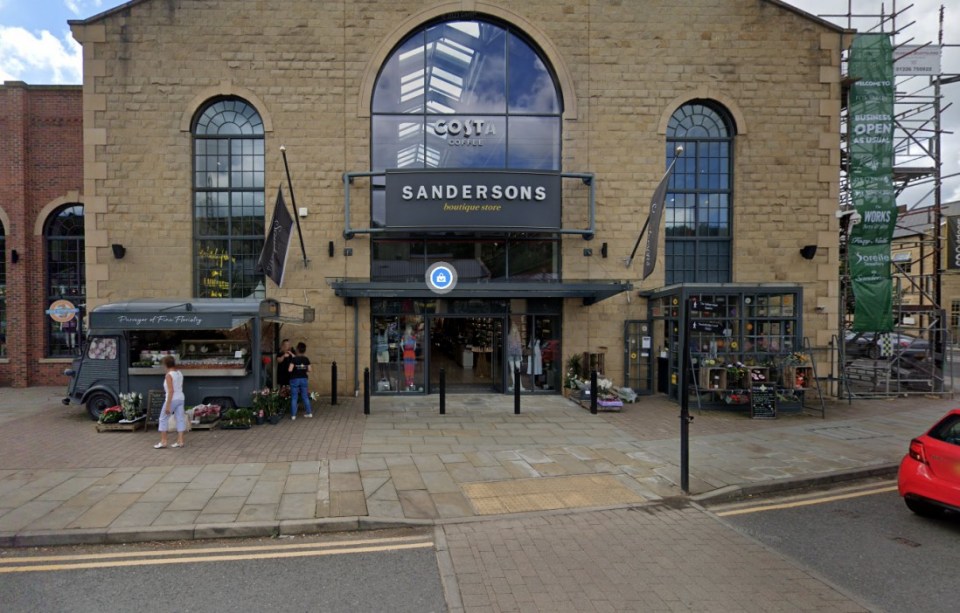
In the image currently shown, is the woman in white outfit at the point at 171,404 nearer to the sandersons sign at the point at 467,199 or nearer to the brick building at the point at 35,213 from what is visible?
the sandersons sign at the point at 467,199

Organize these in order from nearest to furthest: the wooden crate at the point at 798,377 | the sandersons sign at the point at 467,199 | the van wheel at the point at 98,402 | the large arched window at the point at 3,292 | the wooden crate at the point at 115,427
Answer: the wooden crate at the point at 115,427
the van wheel at the point at 98,402
the wooden crate at the point at 798,377
the sandersons sign at the point at 467,199
the large arched window at the point at 3,292

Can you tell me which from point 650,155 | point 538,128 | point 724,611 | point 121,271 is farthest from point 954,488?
point 121,271

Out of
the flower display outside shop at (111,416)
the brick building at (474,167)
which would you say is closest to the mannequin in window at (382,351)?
the brick building at (474,167)

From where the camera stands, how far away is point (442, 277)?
12.3 meters

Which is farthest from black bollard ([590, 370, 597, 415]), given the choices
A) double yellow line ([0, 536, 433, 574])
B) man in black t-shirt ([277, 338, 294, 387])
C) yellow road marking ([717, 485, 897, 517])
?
double yellow line ([0, 536, 433, 574])

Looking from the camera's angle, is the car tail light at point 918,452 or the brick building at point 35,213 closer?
the car tail light at point 918,452

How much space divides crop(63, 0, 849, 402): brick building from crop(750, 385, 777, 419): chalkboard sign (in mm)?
1352

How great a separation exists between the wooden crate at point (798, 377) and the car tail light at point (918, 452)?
233 inches

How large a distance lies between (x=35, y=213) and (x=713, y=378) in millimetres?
19277

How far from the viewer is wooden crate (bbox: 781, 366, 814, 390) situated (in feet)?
37.0

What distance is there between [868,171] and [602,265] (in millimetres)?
8070

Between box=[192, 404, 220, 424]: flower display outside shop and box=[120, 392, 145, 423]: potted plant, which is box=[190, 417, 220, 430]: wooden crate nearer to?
box=[192, 404, 220, 424]: flower display outside shop

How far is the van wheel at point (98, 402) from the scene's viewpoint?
10.2 meters

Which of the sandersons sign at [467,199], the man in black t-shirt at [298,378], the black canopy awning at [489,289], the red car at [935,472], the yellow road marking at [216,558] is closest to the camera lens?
the yellow road marking at [216,558]
